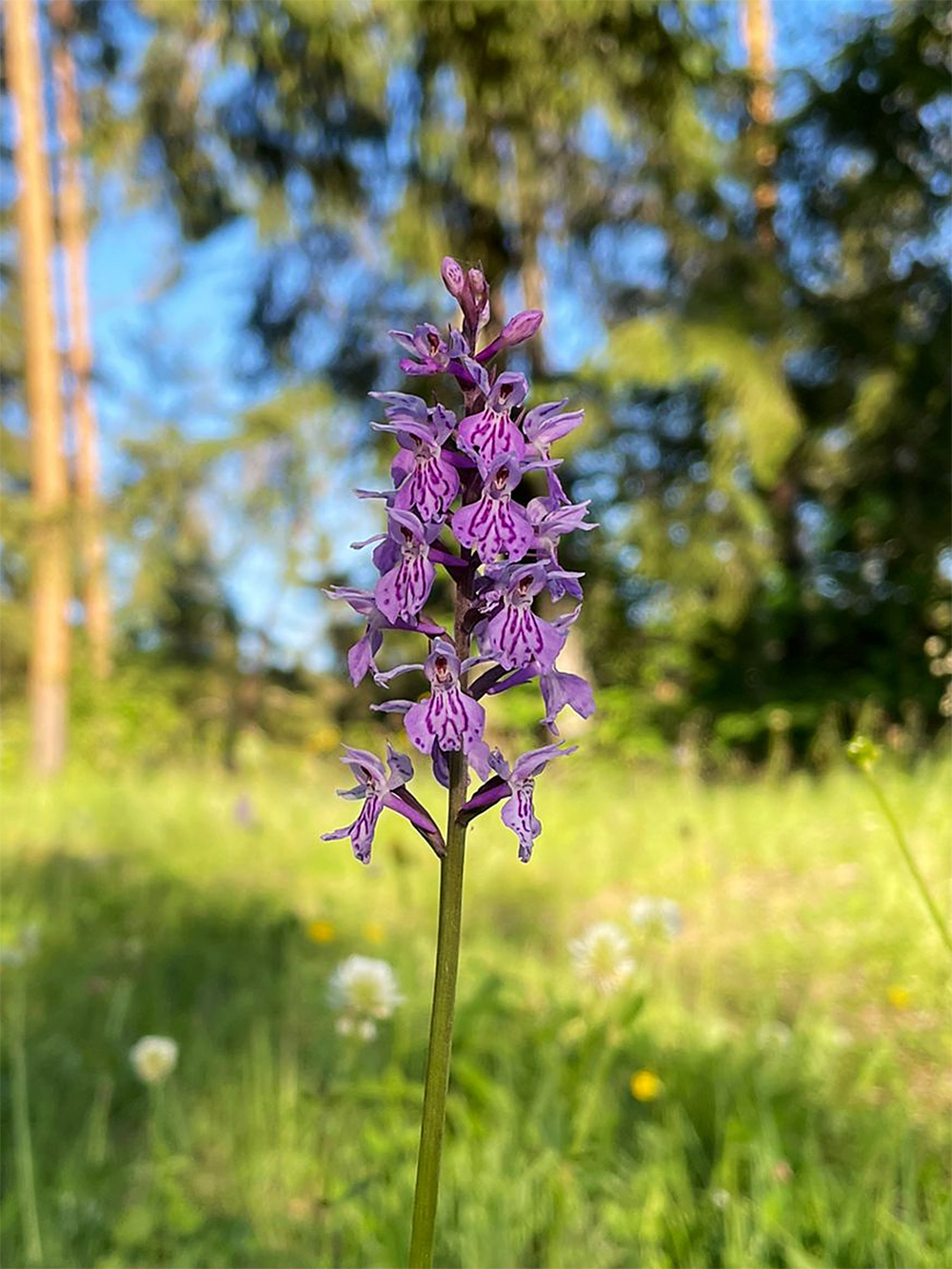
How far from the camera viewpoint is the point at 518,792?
33.8 inches

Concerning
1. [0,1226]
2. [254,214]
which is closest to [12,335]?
[254,214]

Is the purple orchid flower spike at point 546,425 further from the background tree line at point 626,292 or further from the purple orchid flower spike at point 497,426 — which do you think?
the background tree line at point 626,292

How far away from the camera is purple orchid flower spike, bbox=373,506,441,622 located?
82 cm

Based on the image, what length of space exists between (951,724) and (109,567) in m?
7.51

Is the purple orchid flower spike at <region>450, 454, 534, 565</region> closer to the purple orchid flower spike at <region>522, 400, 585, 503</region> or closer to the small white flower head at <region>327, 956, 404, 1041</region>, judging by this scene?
the purple orchid flower spike at <region>522, 400, 585, 503</region>

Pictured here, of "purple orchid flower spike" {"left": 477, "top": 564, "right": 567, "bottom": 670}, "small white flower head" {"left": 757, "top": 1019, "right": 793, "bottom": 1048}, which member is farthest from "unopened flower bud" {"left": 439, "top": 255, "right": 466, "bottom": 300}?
"small white flower head" {"left": 757, "top": 1019, "right": 793, "bottom": 1048}

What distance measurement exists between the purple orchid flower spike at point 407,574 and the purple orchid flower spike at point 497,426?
73mm

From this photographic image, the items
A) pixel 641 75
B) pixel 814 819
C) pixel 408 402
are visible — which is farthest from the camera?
pixel 641 75

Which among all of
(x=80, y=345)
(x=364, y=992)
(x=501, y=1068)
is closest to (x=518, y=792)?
(x=364, y=992)

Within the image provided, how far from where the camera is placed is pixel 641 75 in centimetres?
805

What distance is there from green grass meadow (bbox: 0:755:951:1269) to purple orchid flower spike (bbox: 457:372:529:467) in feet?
3.93

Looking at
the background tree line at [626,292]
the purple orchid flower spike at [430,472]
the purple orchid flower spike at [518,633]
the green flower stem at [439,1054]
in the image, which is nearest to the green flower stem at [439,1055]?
the green flower stem at [439,1054]

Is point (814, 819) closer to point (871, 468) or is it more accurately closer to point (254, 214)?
point (871, 468)

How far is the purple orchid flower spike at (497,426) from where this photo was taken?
835 millimetres
